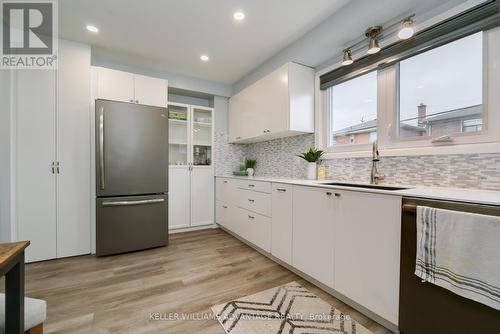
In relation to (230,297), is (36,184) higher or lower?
higher

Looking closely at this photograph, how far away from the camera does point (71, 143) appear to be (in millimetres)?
2475

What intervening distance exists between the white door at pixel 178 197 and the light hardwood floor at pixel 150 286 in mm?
602

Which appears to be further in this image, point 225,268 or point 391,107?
point 225,268

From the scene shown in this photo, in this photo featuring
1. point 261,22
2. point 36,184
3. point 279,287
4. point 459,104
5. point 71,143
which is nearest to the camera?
point 459,104

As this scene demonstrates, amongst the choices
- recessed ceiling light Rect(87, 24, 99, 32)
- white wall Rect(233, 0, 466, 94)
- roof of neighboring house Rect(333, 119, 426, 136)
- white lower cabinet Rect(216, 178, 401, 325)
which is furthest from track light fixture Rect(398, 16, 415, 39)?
recessed ceiling light Rect(87, 24, 99, 32)

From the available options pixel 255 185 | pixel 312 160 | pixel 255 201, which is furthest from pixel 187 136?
pixel 312 160

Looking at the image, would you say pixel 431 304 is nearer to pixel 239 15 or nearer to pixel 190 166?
pixel 239 15

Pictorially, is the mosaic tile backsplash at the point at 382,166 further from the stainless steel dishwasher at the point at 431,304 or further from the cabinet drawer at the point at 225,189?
the stainless steel dishwasher at the point at 431,304

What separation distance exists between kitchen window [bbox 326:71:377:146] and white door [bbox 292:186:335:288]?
0.88 metres

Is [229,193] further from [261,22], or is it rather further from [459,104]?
[459,104]

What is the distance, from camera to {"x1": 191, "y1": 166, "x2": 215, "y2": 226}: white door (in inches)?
136

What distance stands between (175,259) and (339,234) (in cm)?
182

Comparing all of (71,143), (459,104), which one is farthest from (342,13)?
(71,143)

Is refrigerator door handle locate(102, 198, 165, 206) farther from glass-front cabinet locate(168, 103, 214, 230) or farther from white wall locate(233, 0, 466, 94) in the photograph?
white wall locate(233, 0, 466, 94)
